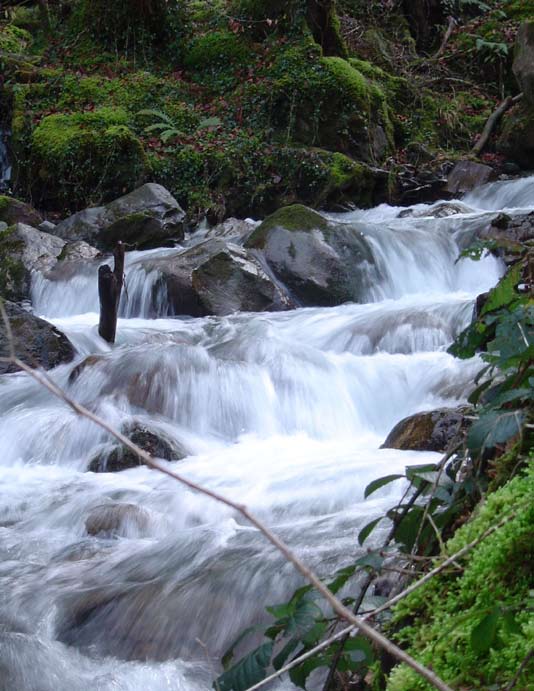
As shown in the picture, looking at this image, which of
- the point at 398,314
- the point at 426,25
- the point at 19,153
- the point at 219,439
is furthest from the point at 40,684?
the point at 426,25

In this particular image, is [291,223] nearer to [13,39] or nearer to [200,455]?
[200,455]

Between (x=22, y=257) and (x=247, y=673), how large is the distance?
31.5 feet

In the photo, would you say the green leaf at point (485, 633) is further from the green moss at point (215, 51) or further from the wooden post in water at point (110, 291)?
the green moss at point (215, 51)

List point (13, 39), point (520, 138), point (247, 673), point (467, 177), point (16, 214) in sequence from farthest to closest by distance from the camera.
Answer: point (13, 39), point (520, 138), point (467, 177), point (16, 214), point (247, 673)

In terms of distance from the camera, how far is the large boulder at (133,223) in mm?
11180

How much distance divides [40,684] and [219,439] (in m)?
3.50

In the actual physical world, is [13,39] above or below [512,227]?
above

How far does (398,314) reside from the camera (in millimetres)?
8086

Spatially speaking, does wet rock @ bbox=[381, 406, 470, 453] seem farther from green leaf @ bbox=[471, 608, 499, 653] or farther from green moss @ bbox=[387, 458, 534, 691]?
green leaf @ bbox=[471, 608, 499, 653]

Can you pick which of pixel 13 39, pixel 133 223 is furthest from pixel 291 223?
pixel 13 39

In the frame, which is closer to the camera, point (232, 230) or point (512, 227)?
point (512, 227)

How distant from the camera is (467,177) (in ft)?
45.2

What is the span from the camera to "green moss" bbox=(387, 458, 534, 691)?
1374mm

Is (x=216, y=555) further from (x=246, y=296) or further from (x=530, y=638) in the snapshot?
(x=246, y=296)
